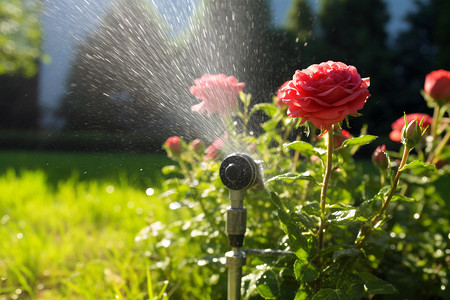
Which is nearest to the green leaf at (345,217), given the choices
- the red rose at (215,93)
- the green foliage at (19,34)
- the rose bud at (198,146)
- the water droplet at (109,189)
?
the red rose at (215,93)

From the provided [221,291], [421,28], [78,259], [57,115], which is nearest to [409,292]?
[221,291]

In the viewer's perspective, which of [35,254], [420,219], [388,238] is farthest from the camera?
[35,254]

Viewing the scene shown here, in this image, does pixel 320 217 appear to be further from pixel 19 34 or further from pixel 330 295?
pixel 19 34

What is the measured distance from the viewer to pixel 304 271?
3.16 feet

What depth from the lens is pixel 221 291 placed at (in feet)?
4.58

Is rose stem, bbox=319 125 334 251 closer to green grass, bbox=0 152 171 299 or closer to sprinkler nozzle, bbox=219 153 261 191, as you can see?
sprinkler nozzle, bbox=219 153 261 191

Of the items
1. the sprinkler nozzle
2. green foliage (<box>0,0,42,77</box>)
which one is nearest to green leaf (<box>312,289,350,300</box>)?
the sprinkler nozzle

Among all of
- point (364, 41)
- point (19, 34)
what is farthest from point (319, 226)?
point (364, 41)

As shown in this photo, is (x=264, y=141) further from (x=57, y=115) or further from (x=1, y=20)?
(x=57, y=115)

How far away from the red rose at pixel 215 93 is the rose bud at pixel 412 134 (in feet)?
1.63

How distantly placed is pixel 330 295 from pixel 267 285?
0.55ft

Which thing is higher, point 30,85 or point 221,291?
point 30,85

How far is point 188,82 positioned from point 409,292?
966 mm

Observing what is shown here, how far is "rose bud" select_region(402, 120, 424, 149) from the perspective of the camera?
0.88 m
